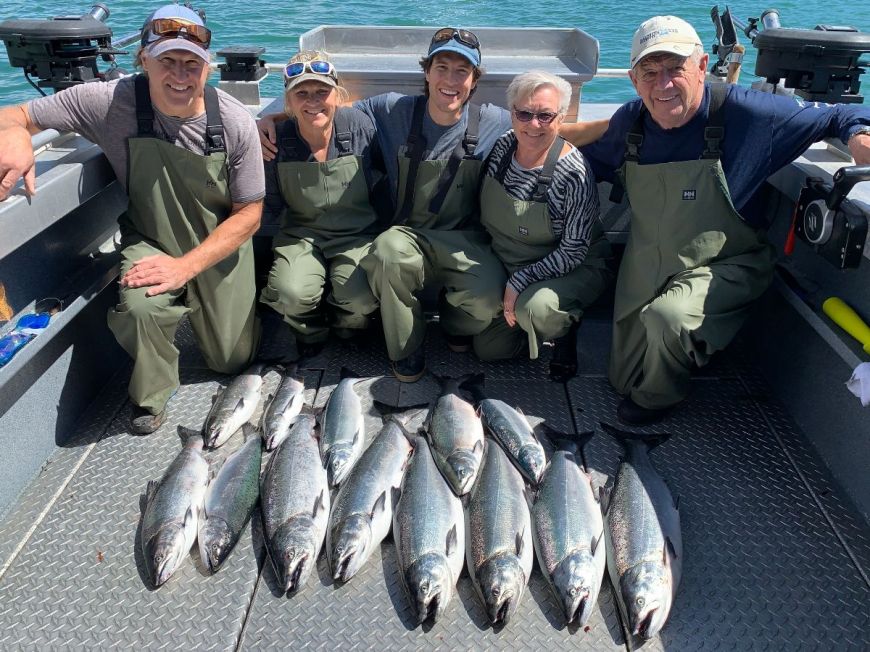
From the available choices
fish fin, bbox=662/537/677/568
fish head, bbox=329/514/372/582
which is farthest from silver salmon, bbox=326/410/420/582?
fish fin, bbox=662/537/677/568

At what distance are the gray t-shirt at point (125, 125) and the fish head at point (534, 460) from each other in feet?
5.85

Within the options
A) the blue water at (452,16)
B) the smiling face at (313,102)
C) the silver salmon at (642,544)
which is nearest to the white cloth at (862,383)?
the silver salmon at (642,544)

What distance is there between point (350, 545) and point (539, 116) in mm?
2034

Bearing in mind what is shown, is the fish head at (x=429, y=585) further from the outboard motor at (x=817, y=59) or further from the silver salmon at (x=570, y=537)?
the outboard motor at (x=817, y=59)

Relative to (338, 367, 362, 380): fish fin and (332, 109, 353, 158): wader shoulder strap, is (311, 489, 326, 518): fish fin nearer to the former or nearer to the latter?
(338, 367, 362, 380): fish fin

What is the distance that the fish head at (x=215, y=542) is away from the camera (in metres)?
2.67

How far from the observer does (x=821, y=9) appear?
61.7ft

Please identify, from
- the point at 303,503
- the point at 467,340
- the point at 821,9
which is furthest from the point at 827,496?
the point at 821,9

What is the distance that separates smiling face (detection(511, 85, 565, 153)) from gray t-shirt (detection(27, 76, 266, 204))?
126 centimetres

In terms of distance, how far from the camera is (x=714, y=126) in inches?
122

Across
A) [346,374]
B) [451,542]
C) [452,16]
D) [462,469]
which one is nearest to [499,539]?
[451,542]

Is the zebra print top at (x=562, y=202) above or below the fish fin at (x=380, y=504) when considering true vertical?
→ above

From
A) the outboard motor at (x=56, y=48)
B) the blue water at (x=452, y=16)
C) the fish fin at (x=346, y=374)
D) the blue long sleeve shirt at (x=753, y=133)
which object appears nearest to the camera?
the blue long sleeve shirt at (x=753, y=133)

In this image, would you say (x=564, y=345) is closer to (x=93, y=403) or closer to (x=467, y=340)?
(x=467, y=340)
